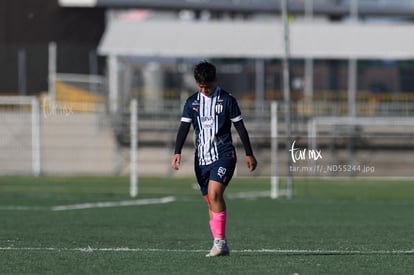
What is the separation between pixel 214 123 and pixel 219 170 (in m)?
0.50

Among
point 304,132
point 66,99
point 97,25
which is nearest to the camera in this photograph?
point 304,132

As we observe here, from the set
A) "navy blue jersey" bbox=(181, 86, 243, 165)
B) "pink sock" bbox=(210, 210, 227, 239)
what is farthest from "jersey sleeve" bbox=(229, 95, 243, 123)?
"pink sock" bbox=(210, 210, 227, 239)

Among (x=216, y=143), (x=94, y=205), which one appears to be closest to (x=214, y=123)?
(x=216, y=143)

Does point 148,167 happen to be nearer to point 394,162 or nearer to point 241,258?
point 394,162

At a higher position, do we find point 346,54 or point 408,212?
point 346,54

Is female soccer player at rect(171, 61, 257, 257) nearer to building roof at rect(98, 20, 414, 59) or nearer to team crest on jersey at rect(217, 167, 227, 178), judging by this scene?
team crest on jersey at rect(217, 167, 227, 178)

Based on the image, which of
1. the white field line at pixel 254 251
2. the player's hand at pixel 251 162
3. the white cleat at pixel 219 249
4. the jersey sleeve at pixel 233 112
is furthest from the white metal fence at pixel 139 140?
the white cleat at pixel 219 249

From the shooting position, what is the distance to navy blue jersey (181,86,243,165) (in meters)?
12.4

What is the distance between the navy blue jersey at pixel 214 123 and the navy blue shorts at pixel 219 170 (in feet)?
0.16

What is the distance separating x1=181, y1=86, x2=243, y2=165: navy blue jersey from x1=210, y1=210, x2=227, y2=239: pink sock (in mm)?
560

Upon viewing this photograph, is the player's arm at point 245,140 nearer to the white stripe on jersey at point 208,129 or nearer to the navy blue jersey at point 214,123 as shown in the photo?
the navy blue jersey at point 214,123

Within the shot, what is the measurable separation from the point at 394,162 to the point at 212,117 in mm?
25999

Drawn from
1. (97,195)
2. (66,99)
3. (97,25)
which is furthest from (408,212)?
(97,25)

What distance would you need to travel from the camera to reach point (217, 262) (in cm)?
1165
